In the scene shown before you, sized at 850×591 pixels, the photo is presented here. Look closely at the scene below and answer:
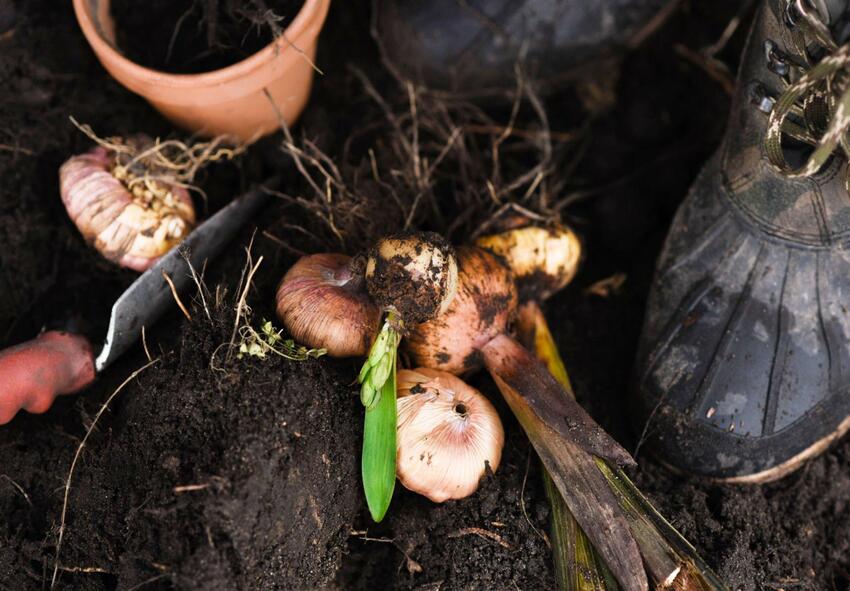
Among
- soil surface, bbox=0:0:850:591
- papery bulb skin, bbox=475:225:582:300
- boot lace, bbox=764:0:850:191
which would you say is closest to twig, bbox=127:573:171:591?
soil surface, bbox=0:0:850:591

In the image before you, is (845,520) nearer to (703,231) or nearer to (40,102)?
(703,231)

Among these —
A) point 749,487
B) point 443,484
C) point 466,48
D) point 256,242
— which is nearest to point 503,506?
point 443,484

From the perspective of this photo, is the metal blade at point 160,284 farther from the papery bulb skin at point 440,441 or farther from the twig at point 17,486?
the papery bulb skin at point 440,441

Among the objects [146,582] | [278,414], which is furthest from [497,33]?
[146,582]

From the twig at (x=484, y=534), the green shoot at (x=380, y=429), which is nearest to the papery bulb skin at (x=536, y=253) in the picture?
the green shoot at (x=380, y=429)

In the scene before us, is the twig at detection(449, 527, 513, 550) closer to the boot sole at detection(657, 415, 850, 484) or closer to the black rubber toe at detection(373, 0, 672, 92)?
the boot sole at detection(657, 415, 850, 484)

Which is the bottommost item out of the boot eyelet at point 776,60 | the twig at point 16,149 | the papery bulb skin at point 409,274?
the twig at point 16,149

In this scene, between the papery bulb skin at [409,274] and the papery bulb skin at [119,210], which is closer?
the papery bulb skin at [409,274]

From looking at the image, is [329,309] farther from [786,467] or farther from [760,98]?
[786,467]
